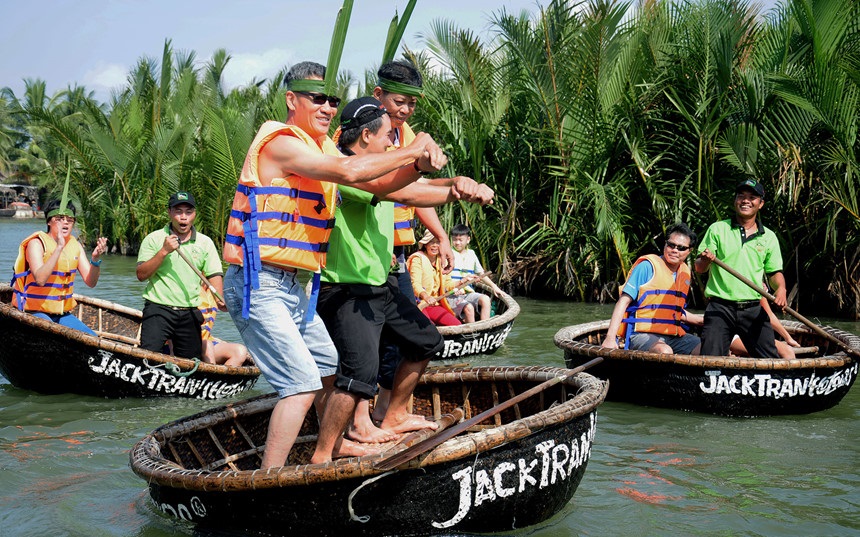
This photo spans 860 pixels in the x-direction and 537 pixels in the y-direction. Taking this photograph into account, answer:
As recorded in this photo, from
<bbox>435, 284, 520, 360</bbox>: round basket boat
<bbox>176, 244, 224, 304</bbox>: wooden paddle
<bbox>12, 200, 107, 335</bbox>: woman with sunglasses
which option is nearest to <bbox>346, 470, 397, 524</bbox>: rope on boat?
<bbox>176, 244, 224, 304</bbox>: wooden paddle

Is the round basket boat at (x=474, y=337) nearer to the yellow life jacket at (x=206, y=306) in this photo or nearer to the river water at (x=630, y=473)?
the yellow life jacket at (x=206, y=306)

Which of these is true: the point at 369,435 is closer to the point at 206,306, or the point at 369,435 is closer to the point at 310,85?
the point at 310,85

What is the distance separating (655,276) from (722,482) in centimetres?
232

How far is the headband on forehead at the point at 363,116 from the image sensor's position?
4375 mm

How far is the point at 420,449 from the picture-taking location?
145 inches

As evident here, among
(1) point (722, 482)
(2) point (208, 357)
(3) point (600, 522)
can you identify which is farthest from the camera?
(2) point (208, 357)

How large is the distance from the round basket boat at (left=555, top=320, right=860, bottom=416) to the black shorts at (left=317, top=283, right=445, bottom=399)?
267 cm

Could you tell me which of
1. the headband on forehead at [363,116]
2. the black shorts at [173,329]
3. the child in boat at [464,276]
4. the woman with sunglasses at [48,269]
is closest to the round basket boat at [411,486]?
the headband on forehead at [363,116]

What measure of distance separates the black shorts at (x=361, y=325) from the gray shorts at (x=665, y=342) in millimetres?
3003

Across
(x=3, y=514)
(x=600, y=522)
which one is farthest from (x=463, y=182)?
(x=3, y=514)

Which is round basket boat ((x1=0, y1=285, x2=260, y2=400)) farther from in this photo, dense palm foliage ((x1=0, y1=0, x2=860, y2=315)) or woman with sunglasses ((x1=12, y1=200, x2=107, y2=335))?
dense palm foliage ((x1=0, y1=0, x2=860, y2=315))

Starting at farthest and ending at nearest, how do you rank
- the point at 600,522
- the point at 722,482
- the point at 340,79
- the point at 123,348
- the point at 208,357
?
the point at 340,79
the point at 208,357
the point at 123,348
the point at 722,482
the point at 600,522

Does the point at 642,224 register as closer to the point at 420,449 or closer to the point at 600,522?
the point at 600,522

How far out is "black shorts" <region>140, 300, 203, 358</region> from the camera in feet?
24.3
